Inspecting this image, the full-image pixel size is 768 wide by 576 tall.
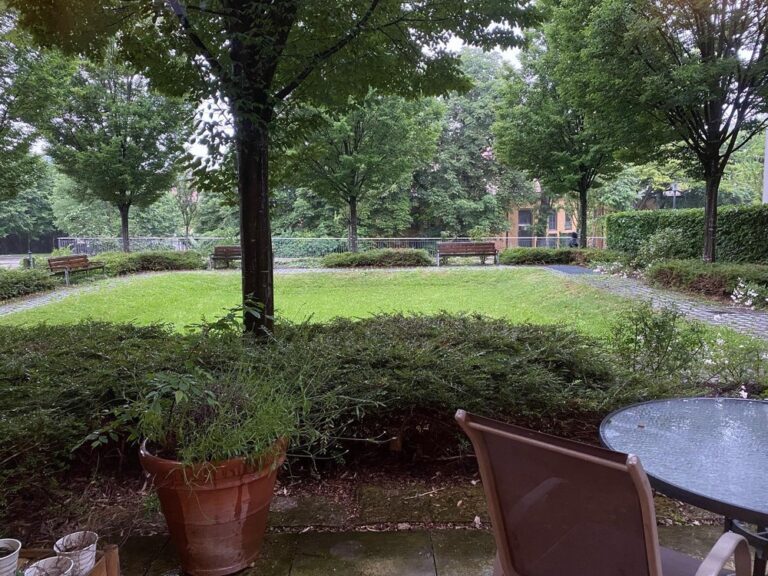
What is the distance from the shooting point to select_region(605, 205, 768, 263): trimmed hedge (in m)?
12.3

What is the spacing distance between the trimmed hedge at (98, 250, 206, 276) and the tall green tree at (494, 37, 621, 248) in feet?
37.8

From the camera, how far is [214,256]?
1786 centimetres

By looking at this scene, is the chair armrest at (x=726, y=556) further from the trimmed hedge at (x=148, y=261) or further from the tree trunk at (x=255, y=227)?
the trimmed hedge at (x=148, y=261)

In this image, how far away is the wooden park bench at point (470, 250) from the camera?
18297mm

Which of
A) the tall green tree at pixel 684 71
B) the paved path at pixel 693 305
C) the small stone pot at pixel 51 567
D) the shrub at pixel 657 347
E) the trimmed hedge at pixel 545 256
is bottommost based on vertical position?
the paved path at pixel 693 305

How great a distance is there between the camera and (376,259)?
17172mm

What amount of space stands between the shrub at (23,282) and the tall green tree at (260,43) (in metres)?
9.43

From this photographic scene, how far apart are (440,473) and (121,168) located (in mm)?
17105

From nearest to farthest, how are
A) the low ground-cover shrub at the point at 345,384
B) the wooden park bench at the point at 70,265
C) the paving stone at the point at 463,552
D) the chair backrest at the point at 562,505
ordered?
the chair backrest at the point at 562,505, the paving stone at the point at 463,552, the low ground-cover shrub at the point at 345,384, the wooden park bench at the point at 70,265

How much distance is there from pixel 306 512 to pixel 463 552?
2.59 feet

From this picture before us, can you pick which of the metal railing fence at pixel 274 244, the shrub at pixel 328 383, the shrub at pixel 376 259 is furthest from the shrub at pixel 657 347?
the metal railing fence at pixel 274 244

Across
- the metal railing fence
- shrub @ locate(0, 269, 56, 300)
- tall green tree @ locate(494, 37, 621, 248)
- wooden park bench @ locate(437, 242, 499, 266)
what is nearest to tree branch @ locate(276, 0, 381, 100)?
shrub @ locate(0, 269, 56, 300)

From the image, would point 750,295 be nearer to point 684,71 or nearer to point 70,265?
point 684,71

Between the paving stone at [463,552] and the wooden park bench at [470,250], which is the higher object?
the wooden park bench at [470,250]
